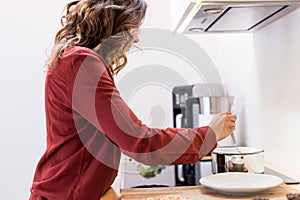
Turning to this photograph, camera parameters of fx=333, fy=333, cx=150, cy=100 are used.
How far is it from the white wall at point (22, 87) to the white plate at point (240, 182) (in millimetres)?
1203

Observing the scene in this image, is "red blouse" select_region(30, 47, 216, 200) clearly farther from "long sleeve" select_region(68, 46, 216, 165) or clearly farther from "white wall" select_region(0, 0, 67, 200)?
"white wall" select_region(0, 0, 67, 200)

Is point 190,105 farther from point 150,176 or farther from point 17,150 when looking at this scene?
point 17,150

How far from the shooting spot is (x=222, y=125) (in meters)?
0.88

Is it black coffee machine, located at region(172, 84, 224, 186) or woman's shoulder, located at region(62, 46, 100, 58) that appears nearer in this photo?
woman's shoulder, located at region(62, 46, 100, 58)

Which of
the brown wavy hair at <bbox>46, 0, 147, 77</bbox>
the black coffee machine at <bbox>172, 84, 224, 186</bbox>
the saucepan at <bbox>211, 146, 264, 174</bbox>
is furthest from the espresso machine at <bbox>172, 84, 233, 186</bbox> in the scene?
the brown wavy hair at <bbox>46, 0, 147, 77</bbox>

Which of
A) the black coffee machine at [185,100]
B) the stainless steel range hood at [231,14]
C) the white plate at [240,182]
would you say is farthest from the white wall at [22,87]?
the white plate at [240,182]

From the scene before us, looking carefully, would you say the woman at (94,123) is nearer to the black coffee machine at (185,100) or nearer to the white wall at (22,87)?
the black coffee machine at (185,100)

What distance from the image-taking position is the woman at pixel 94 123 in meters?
0.74

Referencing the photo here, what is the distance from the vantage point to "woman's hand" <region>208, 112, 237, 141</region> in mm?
859

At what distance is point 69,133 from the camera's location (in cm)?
80

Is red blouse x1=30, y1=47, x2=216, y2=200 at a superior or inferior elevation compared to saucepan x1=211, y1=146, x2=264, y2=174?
superior

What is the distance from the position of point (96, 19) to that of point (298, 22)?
644 millimetres

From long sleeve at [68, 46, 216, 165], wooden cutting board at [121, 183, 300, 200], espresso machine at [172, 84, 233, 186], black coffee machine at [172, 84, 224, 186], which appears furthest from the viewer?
black coffee machine at [172, 84, 224, 186]

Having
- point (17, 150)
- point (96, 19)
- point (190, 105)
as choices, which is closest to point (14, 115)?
point (17, 150)
